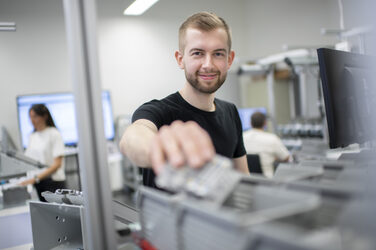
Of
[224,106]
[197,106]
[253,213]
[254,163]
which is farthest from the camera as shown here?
[254,163]

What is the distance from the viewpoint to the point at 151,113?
120cm

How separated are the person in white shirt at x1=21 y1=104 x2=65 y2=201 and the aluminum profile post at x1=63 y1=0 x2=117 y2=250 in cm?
277

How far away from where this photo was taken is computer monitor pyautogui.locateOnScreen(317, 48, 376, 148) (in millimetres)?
1038

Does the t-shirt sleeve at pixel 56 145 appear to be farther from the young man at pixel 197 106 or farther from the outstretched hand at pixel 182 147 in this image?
the outstretched hand at pixel 182 147

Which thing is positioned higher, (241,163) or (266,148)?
(241,163)

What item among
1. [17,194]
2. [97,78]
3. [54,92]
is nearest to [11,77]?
[54,92]

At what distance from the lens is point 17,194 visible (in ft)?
8.38

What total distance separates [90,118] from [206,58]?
0.48 metres

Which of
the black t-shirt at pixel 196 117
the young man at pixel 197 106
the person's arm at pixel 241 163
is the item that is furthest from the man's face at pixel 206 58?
the person's arm at pixel 241 163

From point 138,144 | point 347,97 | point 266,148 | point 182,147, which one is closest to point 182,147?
point 182,147

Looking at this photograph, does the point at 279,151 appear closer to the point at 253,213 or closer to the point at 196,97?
the point at 196,97

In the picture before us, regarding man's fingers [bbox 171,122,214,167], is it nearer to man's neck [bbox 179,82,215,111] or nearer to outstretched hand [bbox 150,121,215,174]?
outstretched hand [bbox 150,121,215,174]

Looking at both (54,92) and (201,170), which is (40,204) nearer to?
(201,170)

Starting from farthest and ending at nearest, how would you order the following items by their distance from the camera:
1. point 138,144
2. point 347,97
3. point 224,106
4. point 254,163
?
1. point 254,163
2. point 224,106
3. point 347,97
4. point 138,144
